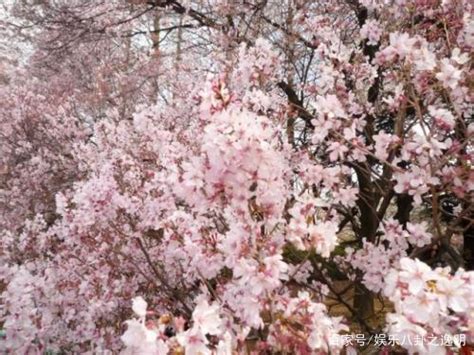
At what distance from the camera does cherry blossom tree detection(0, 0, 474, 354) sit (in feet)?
6.89

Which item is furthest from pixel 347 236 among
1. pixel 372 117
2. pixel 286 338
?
pixel 286 338

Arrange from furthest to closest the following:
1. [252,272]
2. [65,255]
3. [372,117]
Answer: [372,117] → [65,255] → [252,272]

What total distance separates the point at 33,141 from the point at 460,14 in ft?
22.3

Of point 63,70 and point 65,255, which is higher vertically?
point 63,70

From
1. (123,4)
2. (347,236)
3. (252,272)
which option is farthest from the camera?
(347,236)

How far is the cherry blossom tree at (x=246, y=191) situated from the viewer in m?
2.10

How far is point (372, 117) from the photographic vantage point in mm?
5746

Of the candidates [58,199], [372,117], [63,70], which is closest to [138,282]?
[58,199]

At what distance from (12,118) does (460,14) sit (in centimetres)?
707

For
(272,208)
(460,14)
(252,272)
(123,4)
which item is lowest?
(252,272)

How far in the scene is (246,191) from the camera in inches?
84.2

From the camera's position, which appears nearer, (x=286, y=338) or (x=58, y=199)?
(x=286, y=338)

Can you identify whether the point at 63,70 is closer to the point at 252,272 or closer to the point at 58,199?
the point at 58,199

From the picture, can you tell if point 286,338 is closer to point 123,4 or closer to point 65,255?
point 65,255
